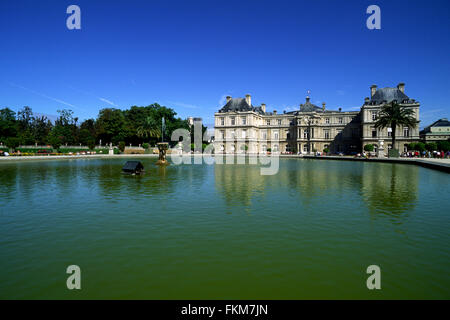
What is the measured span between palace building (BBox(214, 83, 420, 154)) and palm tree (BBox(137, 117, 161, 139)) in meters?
16.4

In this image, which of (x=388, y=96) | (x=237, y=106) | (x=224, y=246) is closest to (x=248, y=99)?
(x=237, y=106)

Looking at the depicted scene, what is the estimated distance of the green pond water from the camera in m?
4.93

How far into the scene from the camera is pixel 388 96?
63.2 metres

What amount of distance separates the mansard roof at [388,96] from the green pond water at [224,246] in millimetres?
59155

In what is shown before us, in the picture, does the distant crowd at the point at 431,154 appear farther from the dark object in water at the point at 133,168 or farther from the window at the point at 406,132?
the dark object in water at the point at 133,168

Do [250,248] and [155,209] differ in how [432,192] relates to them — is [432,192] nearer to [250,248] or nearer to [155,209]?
[250,248]

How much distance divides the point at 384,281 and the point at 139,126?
77450mm

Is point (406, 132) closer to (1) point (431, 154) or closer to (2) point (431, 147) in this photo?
(1) point (431, 154)

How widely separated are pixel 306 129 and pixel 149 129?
4109cm

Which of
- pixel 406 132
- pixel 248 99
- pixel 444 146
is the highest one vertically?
pixel 248 99

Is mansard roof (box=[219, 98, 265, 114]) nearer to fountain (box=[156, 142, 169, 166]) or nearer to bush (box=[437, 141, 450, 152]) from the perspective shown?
bush (box=[437, 141, 450, 152])

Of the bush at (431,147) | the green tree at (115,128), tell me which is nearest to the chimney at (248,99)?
the green tree at (115,128)
